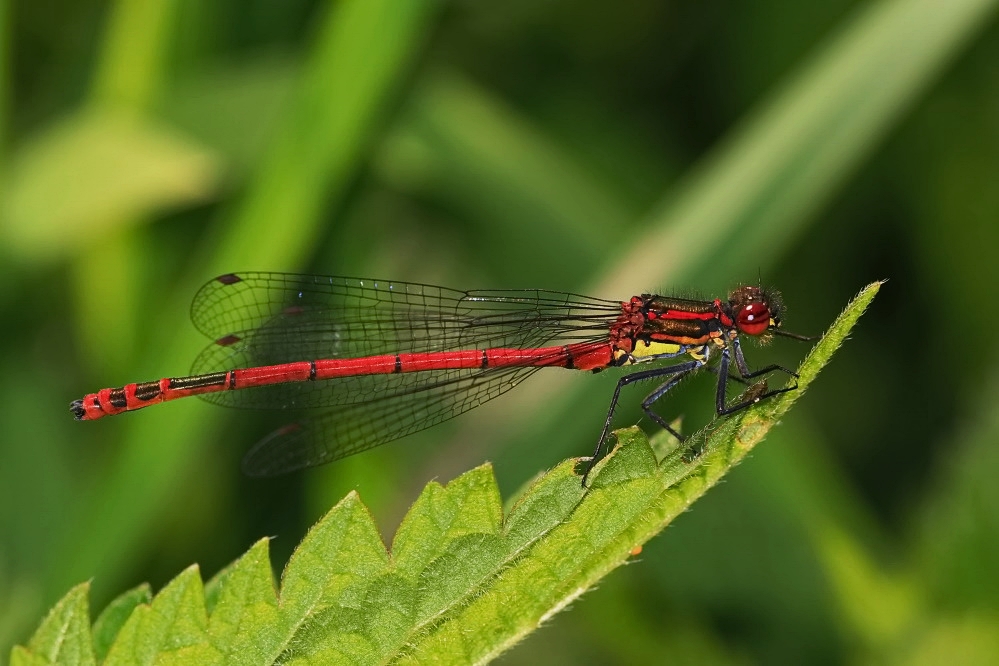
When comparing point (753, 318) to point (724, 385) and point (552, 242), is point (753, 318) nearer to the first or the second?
point (724, 385)

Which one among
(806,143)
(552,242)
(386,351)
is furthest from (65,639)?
(552,242)

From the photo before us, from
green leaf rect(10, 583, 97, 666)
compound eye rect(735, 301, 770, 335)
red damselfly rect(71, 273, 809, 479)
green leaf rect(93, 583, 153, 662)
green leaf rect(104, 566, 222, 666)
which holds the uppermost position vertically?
red damselfly rect(71, 273, 809, 479)

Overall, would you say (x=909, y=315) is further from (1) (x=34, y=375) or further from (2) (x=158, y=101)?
(1) (x=34, y=375)

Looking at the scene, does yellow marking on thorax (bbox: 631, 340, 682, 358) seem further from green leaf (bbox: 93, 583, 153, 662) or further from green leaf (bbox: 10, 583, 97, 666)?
green leaf (bbox: 10, 583, 97, 666)

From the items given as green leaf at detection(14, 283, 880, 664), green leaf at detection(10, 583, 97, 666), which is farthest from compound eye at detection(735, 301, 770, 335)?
green leaf at detection(10, 583, 97, 666)

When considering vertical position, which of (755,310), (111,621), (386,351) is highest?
(386,351)

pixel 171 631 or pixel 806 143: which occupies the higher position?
pixel 806 143

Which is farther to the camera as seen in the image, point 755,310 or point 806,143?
point 806,143

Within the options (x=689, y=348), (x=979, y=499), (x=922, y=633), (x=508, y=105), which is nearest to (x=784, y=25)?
(x=508, y=105)

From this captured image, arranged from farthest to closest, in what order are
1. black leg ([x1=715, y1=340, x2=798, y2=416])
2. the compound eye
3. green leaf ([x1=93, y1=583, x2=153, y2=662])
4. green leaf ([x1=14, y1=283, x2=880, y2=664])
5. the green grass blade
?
the green grass blade, the compound eye, black leg ([x1=715, y1=340, x2=798, y2=416]), green leaf ([x1=93, y1=583, x2=153, y2=662]), green leaf ([x1=14, y1=283, x2=880, y2=664])
